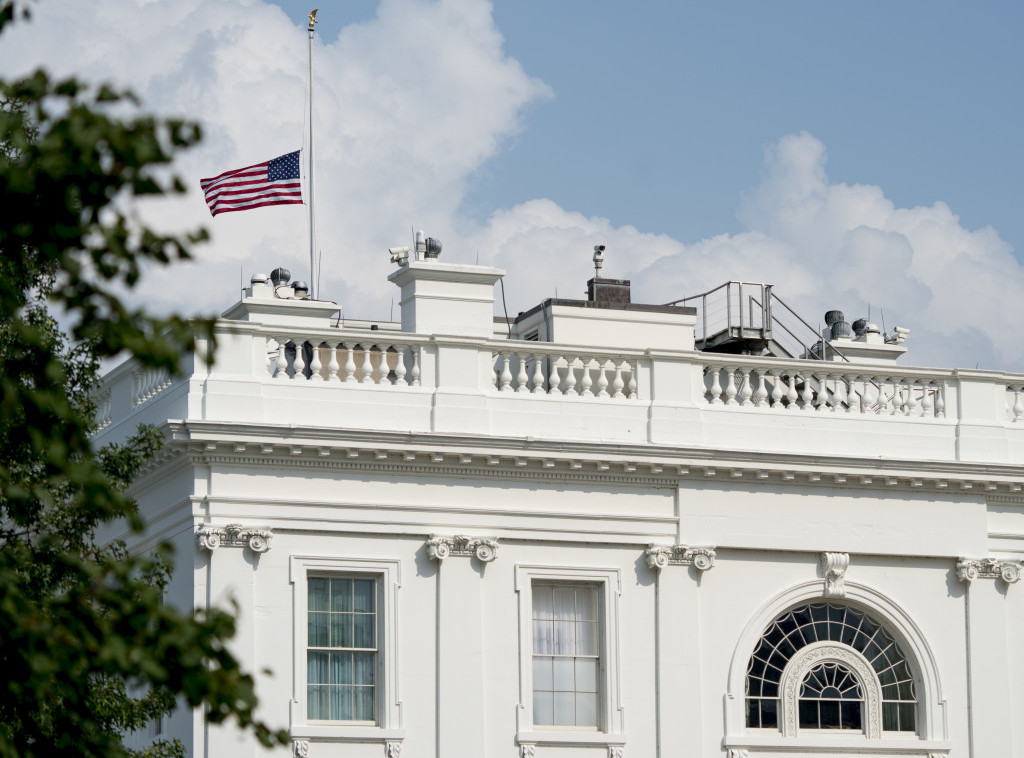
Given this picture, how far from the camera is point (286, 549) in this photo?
78.4 feet

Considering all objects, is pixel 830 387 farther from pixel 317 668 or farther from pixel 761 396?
pixel 317 668

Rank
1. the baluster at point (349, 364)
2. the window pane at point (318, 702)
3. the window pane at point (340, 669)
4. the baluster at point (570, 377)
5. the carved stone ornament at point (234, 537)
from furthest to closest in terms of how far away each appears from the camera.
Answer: the baluster at point (570, 377), the baluster at point (349, 364), the window pane at point (340, 669), the window pane at point (318, 702), the carved stone ornament at point (234, 537)

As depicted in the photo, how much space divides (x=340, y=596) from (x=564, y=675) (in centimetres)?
299

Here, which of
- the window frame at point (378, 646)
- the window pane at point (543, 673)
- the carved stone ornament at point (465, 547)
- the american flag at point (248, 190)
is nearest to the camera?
the window frame at point (378, 646)

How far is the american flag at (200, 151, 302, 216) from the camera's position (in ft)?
94.9

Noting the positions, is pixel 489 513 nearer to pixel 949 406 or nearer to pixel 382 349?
pixel 382 349

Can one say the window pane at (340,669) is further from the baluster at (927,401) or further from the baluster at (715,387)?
the baluster at (927,401)

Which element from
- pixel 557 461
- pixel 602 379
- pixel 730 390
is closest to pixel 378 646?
pixel 557 461

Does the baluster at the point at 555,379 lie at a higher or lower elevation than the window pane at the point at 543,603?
higher

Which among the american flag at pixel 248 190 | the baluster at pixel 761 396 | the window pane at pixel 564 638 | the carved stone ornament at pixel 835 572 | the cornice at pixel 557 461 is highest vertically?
the american flag at pixel 248 190

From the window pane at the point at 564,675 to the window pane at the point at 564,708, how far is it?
0.07 m

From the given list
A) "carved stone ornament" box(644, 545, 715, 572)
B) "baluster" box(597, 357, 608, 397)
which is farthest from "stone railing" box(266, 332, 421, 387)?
"carved stone ornament" box(644, 545, 715, 572)

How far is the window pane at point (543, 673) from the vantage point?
24.9 m

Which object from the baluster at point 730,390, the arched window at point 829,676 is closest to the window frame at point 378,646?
the arched window at point 829,676
